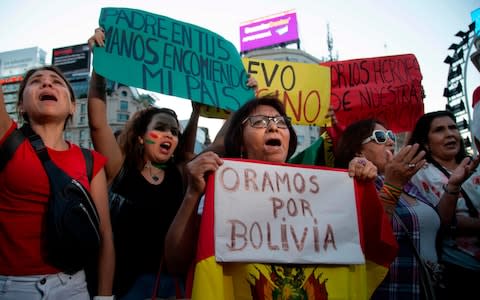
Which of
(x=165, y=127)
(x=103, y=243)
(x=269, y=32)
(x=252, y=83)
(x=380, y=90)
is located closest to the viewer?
(x=103, y=243)

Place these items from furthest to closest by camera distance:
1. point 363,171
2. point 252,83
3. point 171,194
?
point 252,83 → point 171,194 → point 363,171

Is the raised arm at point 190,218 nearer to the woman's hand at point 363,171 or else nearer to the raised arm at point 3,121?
the woman's hand at point 363,171

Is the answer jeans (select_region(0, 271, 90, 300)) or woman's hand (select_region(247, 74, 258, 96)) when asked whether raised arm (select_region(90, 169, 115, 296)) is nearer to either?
jeans (select_region(0, 271, 90, 300))

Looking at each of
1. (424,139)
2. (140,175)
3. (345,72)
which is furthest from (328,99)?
(140,175)

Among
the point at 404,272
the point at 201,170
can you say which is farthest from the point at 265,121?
the point at 404,272

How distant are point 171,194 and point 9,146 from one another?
1131 millimetres

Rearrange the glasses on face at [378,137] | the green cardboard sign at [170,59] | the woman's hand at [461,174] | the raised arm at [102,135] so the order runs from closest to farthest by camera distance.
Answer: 1. the raised arm at [102,135]
2. the woman's hand at [461,174]
3. the glasses on face at [378,137]
4. the green cardboard sign at [170,59]

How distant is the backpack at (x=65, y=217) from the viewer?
167 centimetres

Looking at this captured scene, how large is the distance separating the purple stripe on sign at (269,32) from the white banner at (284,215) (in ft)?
152

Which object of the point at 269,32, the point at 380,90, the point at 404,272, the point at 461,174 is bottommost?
the point at 404,272

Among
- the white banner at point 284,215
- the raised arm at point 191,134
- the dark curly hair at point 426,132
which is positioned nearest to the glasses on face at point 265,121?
the white banner at point 284,215

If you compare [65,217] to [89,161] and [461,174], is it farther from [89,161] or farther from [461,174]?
[461,174]

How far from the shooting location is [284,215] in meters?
1.71

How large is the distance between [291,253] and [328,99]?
9.04ft
